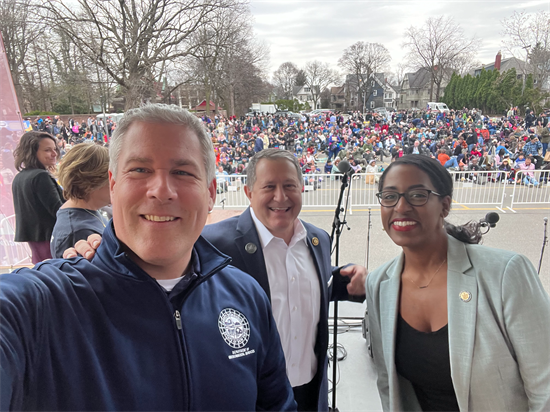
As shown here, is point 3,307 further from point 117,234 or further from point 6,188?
point 6,188

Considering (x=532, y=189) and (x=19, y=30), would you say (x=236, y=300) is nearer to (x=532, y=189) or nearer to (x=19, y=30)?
(x=532, y=189)

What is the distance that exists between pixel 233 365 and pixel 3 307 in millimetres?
549

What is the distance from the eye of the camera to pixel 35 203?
9.34ft

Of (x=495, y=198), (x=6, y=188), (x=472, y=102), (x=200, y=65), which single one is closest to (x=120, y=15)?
(x=200, y=65)

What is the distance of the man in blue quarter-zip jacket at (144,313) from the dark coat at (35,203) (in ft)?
7.62

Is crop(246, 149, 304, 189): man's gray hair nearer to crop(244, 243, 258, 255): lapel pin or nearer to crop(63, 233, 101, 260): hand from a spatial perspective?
crop(244, 243, 258, 255): lapel pin

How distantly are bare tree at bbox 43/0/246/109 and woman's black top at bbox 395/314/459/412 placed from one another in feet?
34.4

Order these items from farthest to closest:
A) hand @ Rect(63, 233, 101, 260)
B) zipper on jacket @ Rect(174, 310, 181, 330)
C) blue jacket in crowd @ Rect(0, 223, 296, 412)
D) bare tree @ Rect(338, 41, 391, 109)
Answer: bare tree @ Rect(338, 41, 391, 109) < hand @ Rect(63, 233, 101, 260) < zipper on jacket @ Rect(174, 310, 181, 330) < blue jacket in crowd @ Rect(0, 223, 296, 412)

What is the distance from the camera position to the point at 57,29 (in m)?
10.9

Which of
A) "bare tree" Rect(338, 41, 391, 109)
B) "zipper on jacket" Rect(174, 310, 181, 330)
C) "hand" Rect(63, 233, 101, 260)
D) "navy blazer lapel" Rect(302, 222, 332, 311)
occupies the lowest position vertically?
"navy blazer lapel" Rect(302, 222, 332, 311)

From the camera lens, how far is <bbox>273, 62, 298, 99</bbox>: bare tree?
5338cm

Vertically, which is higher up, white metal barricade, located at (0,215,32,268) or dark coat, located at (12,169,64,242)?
dark coat, located at (12,169,64,242)

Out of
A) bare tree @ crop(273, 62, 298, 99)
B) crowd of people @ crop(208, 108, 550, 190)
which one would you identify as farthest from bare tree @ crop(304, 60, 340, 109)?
crowd of people @ crop(208, 108, 550, 190)

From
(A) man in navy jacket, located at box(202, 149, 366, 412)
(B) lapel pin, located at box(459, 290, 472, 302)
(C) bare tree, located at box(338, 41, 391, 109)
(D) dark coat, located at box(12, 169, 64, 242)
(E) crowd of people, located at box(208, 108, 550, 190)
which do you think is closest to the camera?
(B) lapel pin, located at box(459, 290, 472, 302)
